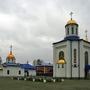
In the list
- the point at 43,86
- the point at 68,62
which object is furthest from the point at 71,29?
the point at 43,86

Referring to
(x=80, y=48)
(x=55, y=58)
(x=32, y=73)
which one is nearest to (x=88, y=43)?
(x=80, y=48)

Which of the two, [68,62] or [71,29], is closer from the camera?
[68,62]

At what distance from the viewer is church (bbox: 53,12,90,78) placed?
43.6 metres

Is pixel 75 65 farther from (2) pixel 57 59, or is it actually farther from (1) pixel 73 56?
(2) pixel 57 59

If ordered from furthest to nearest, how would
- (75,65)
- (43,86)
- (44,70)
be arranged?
(44,70), (75,65), (43,86)

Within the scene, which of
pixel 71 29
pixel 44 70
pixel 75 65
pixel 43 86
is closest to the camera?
pixel 43 86

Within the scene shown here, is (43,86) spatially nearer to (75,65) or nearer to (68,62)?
(68,62)

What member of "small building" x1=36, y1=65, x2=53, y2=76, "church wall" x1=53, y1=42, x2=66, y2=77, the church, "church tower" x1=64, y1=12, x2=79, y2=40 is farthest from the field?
"small building" x1=36, y1=65, x2=53, y2=76

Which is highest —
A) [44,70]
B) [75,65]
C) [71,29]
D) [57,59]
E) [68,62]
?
[71,29]

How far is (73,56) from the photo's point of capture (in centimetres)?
4375

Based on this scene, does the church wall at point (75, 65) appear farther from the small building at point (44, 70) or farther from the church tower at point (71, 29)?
the small building at point (44, 70)

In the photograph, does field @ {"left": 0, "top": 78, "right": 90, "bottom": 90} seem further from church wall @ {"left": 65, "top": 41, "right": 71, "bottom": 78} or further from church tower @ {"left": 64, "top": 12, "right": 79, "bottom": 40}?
church tower @ {"left": 64, "top": 12, "right": 79, "bottom": 40}

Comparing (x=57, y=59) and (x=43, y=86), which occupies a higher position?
(x=57, y=59)

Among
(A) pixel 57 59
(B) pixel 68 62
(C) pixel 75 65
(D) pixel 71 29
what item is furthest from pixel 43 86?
(D) pixel 71 29
